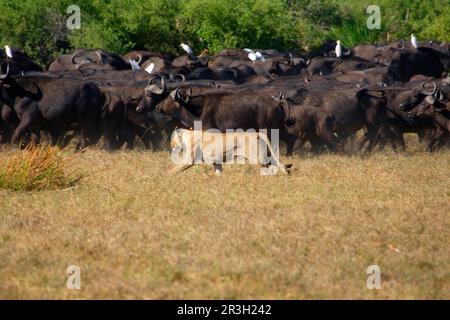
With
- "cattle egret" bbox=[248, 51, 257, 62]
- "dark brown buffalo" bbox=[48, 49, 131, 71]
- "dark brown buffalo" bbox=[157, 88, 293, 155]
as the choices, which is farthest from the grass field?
"cattle egret" bbox=[248, 51, 257, 62]

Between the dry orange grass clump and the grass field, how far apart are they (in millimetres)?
159

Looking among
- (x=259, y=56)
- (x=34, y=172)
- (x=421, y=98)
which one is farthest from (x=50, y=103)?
(x=259, y=56)

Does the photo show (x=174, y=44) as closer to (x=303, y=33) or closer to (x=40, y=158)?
(x=303, y=33)

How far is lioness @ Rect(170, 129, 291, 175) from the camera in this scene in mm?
12883

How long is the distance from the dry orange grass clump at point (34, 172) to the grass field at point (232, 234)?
16 centimetres

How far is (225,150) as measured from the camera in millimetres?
12922

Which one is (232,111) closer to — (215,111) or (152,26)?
(215,111)

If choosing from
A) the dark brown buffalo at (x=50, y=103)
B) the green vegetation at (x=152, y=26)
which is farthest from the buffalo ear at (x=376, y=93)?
the green vegetation at (x=152, y=26)

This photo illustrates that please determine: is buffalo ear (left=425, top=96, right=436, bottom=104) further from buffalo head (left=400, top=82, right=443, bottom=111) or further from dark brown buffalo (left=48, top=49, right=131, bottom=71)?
dark brown buffalo (left=48, top=49, right=131, bottom=71)

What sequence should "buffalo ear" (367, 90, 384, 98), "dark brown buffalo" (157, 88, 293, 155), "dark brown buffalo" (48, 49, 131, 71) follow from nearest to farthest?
"dark brown buffalo" (157, 88, 293, 155) < "buffalo ear" (367, 90, 384, 98) < "dark brown buffalo" (48, 49, 131, 71)

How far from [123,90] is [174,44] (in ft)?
49.7

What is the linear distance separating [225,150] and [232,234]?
375 centimetres

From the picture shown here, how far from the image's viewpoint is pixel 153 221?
389 inches

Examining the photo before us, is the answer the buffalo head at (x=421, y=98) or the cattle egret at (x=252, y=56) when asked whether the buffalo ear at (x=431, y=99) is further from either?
the cattle egret at (x=252, y=56)
